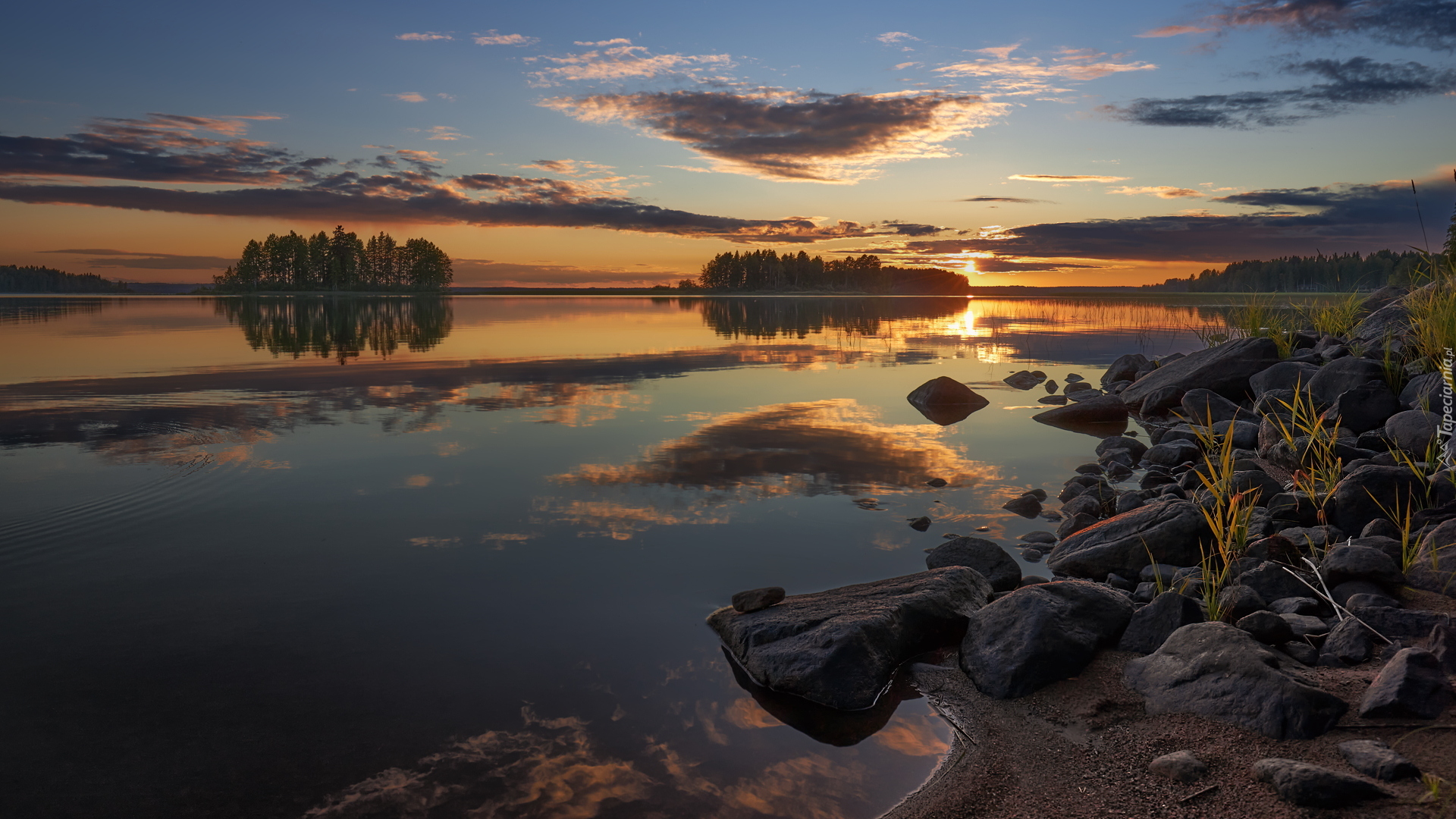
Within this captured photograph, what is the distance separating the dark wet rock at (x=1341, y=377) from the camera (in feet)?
35.9

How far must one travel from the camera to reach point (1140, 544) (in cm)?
701

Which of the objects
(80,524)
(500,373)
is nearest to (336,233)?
(500,373)

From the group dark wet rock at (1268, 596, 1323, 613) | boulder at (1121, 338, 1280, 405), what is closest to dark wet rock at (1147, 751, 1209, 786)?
dark wet rock at (1268, 596, 1323, 613)

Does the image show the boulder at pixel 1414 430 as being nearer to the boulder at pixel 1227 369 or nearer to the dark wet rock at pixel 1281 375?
the dark wet rock at pixel 1281 375

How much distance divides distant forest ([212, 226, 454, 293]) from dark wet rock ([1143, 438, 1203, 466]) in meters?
177

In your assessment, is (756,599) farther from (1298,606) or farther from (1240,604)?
(1298,606)

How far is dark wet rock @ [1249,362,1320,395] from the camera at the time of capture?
13438 mm

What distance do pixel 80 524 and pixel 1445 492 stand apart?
44.6 feet

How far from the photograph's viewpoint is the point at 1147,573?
670 centimetres

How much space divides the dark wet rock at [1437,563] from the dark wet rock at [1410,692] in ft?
6.27

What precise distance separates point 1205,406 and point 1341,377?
2427 mm

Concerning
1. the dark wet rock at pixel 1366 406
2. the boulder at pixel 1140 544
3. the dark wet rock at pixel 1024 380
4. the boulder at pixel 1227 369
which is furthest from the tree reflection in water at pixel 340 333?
the dark wet rock at pixel 1366 406

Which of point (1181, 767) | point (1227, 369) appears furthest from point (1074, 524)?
point (1227, 369)

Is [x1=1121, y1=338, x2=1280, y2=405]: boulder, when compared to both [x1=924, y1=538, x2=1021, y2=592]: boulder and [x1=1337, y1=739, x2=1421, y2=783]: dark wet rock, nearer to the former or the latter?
[x1=924, y1=538, x2=1021, y2=592]: boulder
